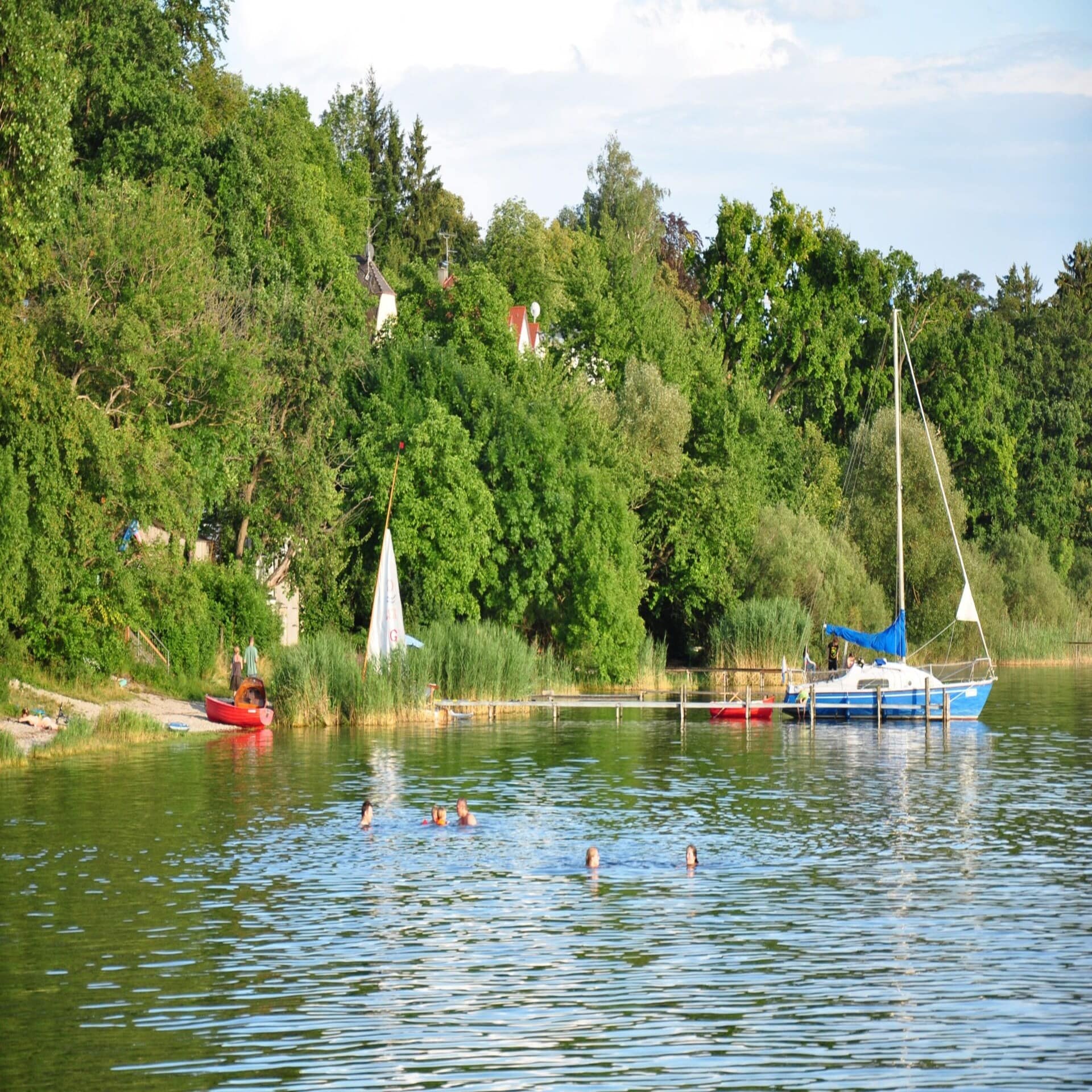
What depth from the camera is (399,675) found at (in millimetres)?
50156

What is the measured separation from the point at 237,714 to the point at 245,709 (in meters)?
0.26

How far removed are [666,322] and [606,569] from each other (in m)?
22.2

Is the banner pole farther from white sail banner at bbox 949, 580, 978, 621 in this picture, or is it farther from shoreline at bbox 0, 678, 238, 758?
white sail banner at bbox 949, 580, 978, 621

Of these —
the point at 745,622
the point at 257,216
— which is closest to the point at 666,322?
the point at 745,622

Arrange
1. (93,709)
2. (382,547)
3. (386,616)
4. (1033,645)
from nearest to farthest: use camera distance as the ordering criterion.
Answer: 1. (93,709)
2. (386,616)
3. (382,547)
4. (1033,645)

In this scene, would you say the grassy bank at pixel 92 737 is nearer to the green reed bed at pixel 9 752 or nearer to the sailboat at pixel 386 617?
the green reed bed at pixel 9 752

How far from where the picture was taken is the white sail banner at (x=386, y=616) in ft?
167

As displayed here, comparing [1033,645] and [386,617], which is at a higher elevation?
[386,617]

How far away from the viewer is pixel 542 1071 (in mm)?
15320

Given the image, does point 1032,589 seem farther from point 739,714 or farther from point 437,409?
point 437,409

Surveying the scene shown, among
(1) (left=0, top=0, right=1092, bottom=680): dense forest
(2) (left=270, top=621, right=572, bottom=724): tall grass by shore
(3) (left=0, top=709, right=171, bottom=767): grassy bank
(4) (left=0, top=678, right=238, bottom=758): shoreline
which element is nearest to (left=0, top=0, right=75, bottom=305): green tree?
(1) (left=0, top=0, right=1092, bottom=680): dense forest

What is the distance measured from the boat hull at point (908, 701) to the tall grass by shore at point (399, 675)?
965 cm

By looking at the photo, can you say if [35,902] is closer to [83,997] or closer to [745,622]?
[83,997]

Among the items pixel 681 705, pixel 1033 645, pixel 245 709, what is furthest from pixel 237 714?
pixel 1033 645
